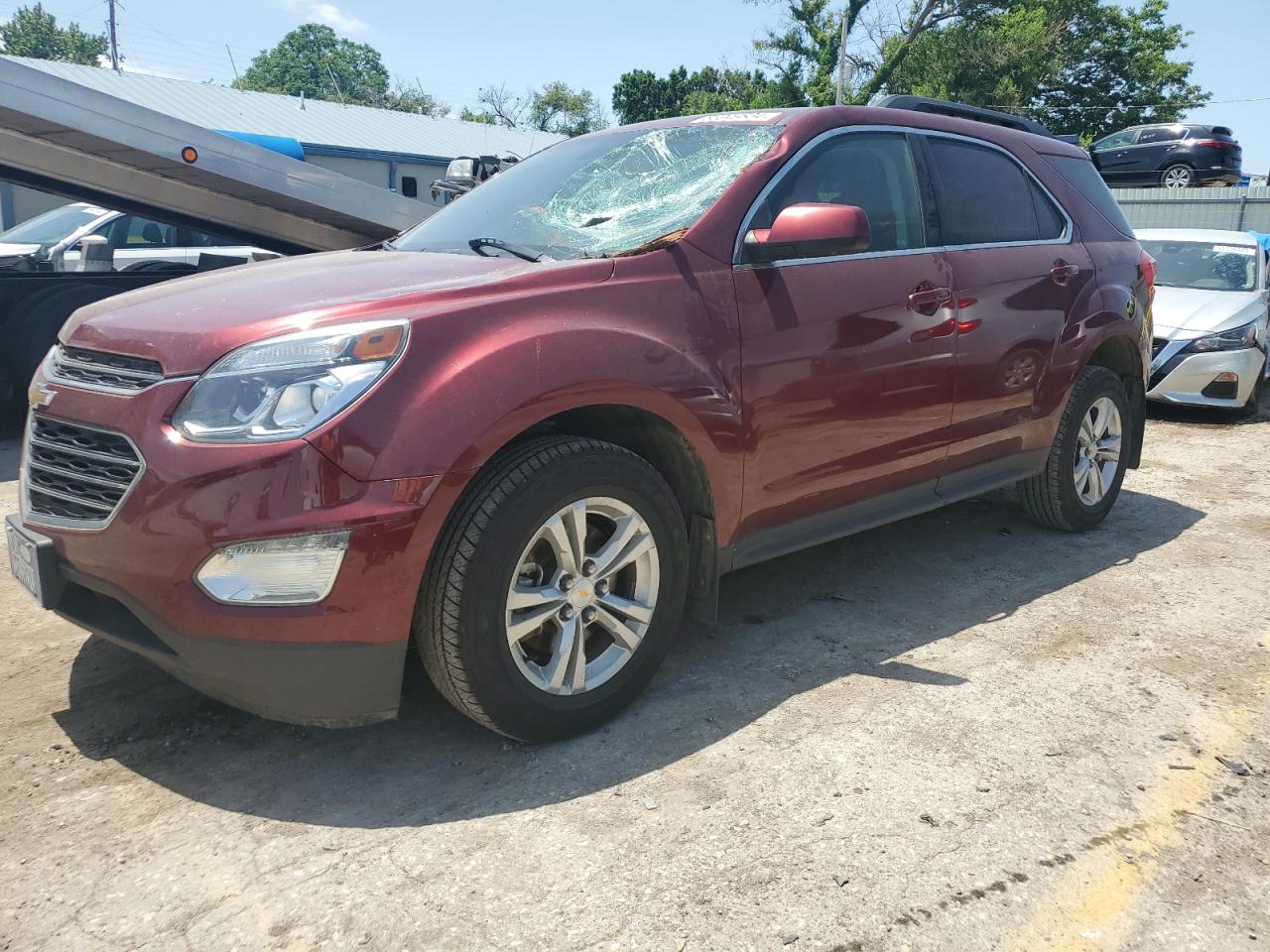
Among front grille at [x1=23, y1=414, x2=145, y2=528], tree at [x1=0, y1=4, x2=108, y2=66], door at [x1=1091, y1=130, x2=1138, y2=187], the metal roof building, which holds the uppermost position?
tree at [x1=0, y1=4, x2=108, y2=66]

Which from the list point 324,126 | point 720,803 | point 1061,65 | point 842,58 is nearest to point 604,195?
point 720,803

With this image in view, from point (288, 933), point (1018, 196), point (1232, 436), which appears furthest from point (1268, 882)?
point (1232, 436)

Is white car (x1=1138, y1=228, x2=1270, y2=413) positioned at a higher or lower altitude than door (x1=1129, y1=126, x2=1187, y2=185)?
lower

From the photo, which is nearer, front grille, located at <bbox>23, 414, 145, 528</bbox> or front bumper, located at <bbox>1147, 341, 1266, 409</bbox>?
front grille, located at <bbox>23, 414, 145, 528</bbox>

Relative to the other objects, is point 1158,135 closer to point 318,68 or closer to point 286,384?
point 286,384

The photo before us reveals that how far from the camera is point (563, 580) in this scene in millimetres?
2783

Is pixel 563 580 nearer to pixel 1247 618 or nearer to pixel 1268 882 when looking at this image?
pixel 1268 882

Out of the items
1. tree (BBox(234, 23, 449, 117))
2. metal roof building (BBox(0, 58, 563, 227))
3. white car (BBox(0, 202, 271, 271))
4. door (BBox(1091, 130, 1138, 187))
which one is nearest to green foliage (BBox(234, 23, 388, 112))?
tree (BBox(234, 23, 449, 117))

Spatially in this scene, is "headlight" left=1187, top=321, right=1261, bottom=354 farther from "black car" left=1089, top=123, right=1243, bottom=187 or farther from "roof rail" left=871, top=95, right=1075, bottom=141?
"black car" left=1089, top=123, right=1243, bottom=187

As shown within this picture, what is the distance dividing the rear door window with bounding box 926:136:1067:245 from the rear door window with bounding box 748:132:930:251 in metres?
0.19

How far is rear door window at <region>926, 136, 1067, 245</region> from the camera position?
4004 mm

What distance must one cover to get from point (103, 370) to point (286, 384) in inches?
24.2

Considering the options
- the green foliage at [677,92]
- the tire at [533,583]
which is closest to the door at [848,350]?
the tire at [533,583]

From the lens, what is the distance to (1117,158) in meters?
21.8
